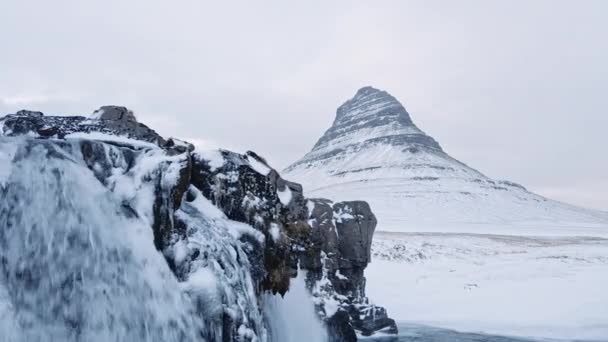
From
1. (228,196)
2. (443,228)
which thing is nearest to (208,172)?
(228,196)

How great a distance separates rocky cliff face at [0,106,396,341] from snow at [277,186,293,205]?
179 cm

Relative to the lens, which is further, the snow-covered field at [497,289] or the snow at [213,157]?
the snow-covered field at [497,289]

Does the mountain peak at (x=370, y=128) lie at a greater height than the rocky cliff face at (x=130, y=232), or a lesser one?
greater

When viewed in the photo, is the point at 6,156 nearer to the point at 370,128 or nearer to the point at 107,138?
the point at 107,138

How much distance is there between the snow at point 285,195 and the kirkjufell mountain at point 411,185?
41.6 m

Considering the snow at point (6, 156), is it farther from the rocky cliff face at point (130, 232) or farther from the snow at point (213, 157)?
the snow at point (213, 157)

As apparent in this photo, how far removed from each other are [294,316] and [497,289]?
15.5m

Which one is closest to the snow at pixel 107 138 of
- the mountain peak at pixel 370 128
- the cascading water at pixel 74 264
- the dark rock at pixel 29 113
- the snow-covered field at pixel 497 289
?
the dark rock at pixel 29 113

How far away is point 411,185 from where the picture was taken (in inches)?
3526

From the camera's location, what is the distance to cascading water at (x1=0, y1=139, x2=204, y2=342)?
5.45 m

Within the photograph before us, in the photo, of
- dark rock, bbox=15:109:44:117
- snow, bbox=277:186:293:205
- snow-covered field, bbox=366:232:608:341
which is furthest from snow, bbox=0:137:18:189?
snow-covered field, bbox=366:232:608:341

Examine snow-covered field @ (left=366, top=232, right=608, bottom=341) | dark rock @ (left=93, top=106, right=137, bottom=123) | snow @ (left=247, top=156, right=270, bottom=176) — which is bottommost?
snow-covered field @ (left=366, top=232, right=608, bottom=341)

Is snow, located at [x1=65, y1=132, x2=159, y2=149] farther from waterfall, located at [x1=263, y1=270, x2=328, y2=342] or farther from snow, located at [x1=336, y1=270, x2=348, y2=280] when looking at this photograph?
snow, located at [x1=336, y1=270, x2=348, y2=280]

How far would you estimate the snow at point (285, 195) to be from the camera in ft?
45.2
